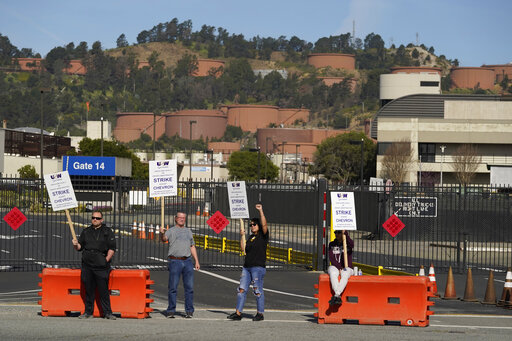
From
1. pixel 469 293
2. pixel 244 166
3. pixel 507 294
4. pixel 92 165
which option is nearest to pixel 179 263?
pixel 507 294

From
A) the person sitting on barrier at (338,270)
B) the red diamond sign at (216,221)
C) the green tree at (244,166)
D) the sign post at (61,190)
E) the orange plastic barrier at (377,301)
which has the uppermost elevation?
the green tree at (244,166)

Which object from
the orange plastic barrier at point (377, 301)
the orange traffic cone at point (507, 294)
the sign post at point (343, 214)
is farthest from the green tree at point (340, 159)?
the orange plastic barrier at point (377, 301)

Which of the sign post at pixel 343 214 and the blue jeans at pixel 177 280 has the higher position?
the sign post at pixel 343 214

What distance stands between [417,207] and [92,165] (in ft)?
119

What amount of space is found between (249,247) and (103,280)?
2562 mm

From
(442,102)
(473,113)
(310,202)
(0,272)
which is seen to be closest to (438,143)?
(473,113)

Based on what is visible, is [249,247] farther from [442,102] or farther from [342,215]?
[442,102]

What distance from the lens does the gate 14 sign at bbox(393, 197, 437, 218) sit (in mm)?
33134

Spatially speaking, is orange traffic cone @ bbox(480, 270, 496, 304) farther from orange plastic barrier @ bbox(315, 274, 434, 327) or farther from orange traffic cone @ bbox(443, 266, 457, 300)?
orange plastic barrier @ bbox(315, 274, 434, 327)

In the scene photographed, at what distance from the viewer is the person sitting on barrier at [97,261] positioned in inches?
585

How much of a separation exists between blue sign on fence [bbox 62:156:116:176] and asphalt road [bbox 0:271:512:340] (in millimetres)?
43658

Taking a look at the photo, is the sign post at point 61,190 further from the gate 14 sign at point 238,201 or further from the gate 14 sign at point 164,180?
the gate 14 sign at point 238,201

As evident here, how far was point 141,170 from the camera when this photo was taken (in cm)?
11344

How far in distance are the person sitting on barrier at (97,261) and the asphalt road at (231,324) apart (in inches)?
14.7
